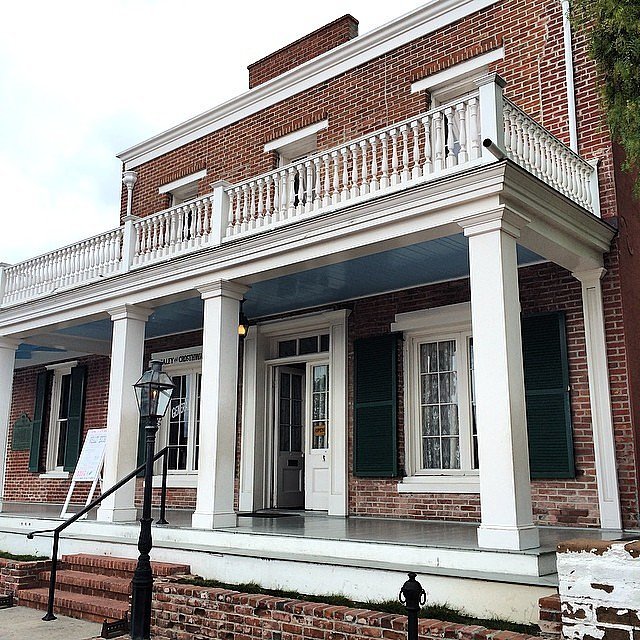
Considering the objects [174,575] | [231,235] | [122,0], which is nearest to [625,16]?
[231,235]

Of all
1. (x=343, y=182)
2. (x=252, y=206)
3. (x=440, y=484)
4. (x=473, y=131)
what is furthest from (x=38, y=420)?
(x=473, y=131)

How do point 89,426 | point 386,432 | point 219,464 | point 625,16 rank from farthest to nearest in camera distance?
point 89,426 < point 386,432 < point 219,464 < point 625,16

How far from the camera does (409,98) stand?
10.8 m

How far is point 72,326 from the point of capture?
39.9 ft

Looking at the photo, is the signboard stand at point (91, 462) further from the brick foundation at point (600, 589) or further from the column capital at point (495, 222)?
the brick foundation at point (600, 589)

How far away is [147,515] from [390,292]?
5056mm

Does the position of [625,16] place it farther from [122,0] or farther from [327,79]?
[122,0]

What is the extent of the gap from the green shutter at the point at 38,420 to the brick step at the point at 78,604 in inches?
307

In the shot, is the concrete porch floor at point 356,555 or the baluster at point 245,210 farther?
the baluster at point 245,210

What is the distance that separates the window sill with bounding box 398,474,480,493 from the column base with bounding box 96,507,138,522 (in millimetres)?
3671

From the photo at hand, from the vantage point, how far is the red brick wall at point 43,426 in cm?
1480

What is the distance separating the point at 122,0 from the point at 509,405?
957 centimetres

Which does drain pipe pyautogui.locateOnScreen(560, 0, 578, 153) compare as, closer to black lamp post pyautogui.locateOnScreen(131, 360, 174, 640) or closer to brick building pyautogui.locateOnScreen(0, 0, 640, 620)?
brick building pyautogui.locateOnScreen(0, 0, 640, 620)

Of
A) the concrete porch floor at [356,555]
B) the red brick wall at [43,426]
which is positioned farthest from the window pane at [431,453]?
the red brick wall at [43,426]
